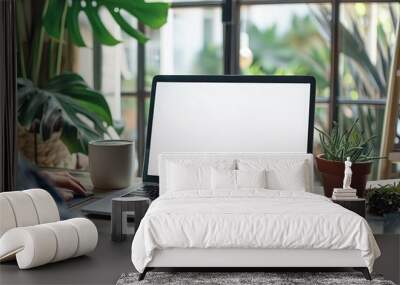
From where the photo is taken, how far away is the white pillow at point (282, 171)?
4230 millimetres

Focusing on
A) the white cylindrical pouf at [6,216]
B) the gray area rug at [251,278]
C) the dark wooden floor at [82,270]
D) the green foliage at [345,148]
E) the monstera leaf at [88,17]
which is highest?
the monstera leaf at [88,17]

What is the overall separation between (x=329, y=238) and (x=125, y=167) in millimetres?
1968

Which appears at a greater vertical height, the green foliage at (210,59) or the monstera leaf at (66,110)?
→ the green foliage at (210,59)

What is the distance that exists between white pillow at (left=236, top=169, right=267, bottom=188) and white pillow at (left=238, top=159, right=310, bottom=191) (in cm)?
7

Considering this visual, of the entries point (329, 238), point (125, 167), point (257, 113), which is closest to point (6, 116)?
point (125, 167)

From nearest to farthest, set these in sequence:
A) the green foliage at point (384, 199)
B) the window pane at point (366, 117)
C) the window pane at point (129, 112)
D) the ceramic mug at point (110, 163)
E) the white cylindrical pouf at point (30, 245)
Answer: the white cylindrical pouf at point (30, 245)
the green foliage at point (384, 199)
the ceramic mug at point (110, 163)
the window pane at point (366, 117)
the window pane at point (129, 112)

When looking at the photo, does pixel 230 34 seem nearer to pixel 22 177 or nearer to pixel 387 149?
pixel 387 149

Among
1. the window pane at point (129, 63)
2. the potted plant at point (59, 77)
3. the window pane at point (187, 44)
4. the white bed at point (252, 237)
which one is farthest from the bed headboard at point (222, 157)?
the window pane at point (129, 63)

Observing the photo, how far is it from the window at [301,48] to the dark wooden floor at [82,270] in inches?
102

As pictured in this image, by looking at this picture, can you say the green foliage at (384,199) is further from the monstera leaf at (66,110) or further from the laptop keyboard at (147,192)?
the monstera leaf at (66,110)

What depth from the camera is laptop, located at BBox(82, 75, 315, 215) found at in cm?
470

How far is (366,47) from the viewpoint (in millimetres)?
6242

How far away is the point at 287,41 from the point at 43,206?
3.18 m

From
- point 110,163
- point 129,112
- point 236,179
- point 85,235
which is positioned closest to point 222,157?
point 236,179
